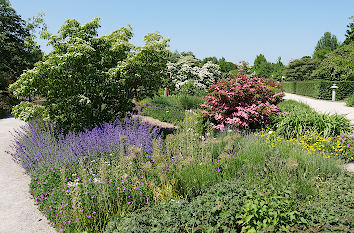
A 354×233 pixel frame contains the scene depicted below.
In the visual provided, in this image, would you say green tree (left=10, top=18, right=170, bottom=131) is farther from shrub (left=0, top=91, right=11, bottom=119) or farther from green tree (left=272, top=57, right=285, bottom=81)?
green tree (left=272, top=57, right=285, bottom=81)

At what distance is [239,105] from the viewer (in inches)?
301

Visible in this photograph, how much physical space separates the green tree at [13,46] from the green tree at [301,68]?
3632cm

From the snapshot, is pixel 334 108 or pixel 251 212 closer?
pixel 251 212

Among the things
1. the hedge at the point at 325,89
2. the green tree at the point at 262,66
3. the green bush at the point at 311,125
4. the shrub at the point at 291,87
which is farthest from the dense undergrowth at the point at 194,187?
the green tree at the point at 262,66

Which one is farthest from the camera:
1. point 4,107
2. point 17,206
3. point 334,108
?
point 334,108

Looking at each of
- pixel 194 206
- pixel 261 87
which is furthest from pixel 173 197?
pixel 261 87

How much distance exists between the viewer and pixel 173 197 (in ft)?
12.0

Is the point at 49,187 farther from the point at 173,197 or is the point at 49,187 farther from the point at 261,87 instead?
the point at 261,87

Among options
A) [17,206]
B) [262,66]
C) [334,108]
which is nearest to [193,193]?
[17,206]

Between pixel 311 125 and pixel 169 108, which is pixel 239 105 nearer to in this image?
pixel 311 125

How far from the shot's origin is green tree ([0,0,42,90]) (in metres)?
19.0

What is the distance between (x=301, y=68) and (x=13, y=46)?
1487 inches

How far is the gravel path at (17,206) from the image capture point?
3.65 metres

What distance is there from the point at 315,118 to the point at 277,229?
17.1ft
